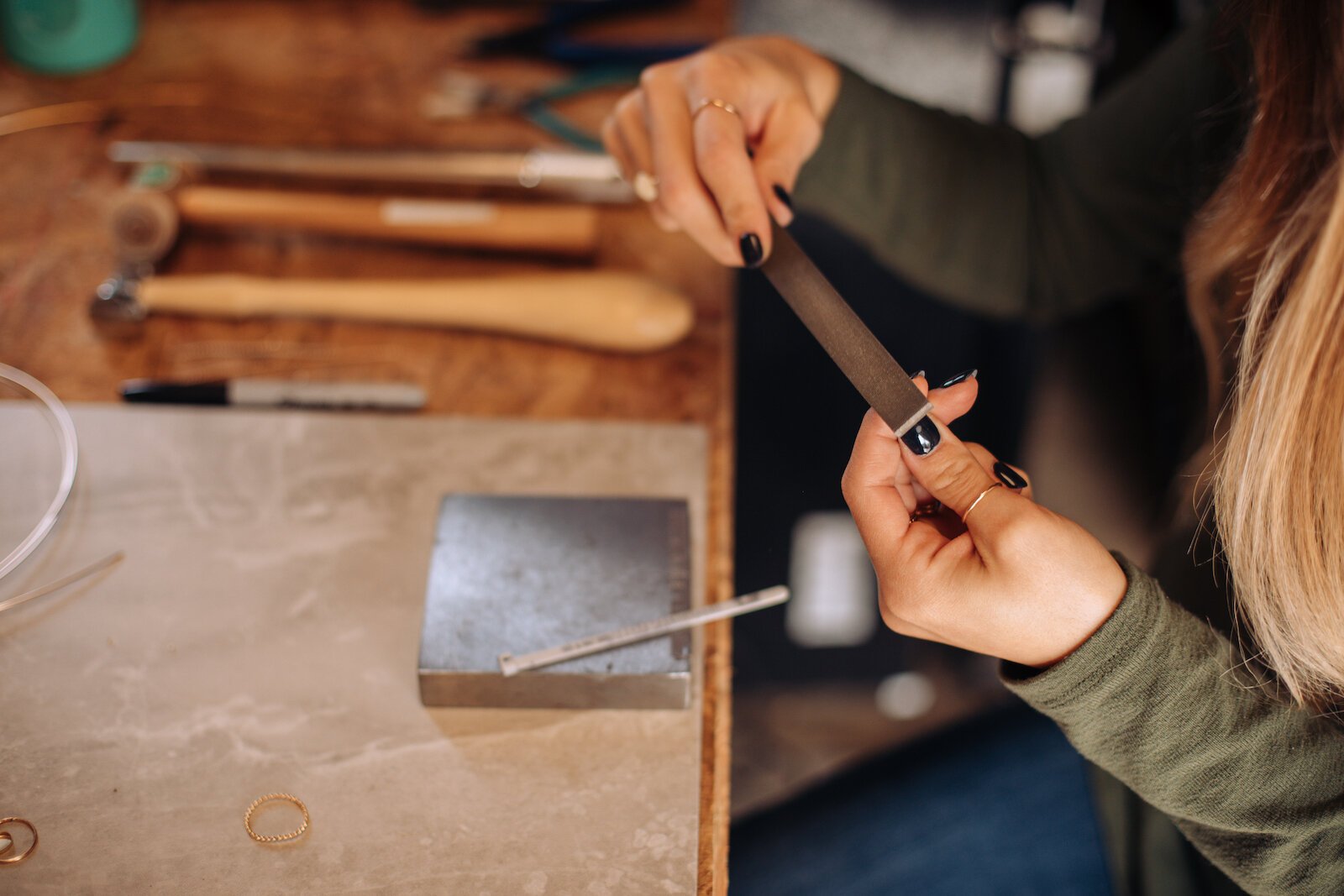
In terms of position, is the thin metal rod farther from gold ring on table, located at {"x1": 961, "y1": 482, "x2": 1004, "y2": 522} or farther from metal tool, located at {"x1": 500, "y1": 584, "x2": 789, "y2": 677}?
gold ring on table, located at {"x1": 961, "y1": 482, "x2": 1004, "y2": 522}

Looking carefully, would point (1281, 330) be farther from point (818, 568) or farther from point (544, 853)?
point (818, 568)

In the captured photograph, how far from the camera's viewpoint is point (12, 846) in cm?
39

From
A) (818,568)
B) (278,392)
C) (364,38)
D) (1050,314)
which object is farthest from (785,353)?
(278,392)

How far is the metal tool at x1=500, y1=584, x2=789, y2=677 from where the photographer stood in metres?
0.43

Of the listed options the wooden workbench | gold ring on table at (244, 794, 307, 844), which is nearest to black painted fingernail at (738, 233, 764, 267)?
the wooden workbench

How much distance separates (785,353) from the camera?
1.13m

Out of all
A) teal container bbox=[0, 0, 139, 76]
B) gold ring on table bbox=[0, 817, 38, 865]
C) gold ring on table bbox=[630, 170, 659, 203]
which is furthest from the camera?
teal container bbox=[0, 0, 139, 76]

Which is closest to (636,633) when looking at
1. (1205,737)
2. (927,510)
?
(927,510)

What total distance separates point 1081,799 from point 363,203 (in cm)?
60

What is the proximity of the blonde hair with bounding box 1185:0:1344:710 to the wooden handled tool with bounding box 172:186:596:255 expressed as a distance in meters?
0.37

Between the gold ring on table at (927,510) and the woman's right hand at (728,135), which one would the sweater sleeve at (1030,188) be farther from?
the gold ring on table at (927,510)

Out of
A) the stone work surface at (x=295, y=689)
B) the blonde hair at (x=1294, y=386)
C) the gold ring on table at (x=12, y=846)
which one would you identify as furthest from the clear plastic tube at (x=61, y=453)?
the blonde hair at (x=1294, y=386)

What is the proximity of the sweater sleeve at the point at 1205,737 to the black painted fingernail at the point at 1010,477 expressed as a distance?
0.05 metres

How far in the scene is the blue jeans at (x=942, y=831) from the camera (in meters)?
0.64
